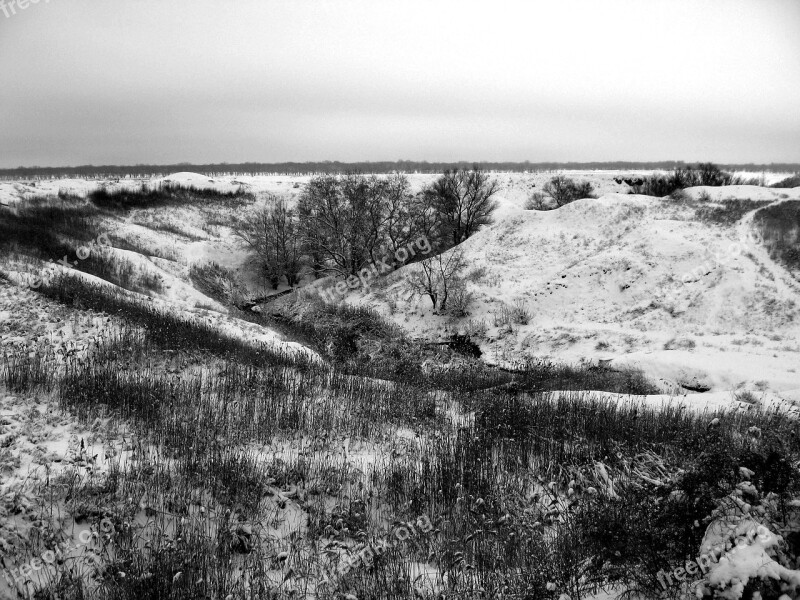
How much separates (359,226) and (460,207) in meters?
9.07

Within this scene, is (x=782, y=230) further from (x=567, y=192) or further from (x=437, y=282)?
(x=567, y=192)

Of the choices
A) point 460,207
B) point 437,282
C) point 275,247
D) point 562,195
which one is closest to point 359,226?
point 275,247

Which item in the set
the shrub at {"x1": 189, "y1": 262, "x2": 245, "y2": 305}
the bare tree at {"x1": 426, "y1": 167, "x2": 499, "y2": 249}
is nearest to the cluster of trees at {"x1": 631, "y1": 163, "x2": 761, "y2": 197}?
the bare tree at {"x1": 426, "y1": 167, "x2": 499, "y2": 249}

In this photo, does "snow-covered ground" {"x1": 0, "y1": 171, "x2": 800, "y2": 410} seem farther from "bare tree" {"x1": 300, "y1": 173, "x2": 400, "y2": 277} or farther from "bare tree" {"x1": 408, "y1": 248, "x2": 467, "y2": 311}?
"bare tree" {"x1": 300, "y1": 173, "x2": 400, "y2": 277}

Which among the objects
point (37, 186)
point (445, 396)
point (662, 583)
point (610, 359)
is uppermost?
point (37, 186)

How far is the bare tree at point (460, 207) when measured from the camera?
121 feet

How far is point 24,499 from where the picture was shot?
4.39m

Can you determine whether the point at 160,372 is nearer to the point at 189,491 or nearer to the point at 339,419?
the point at 339,419

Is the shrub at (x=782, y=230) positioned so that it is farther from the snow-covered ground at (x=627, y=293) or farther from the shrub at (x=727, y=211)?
the shrub at (x=727, y=211)

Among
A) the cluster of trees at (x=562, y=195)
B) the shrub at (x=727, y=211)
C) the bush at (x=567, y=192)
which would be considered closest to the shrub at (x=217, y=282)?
the shrub at (x=727, y=211)

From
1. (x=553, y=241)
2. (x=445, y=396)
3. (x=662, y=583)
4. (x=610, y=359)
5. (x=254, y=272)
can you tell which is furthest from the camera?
(x=254, y=272)

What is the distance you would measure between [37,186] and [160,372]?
182ft

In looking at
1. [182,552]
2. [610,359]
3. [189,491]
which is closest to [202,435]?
[189,491]

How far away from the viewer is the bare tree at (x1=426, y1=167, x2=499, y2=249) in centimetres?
3697
